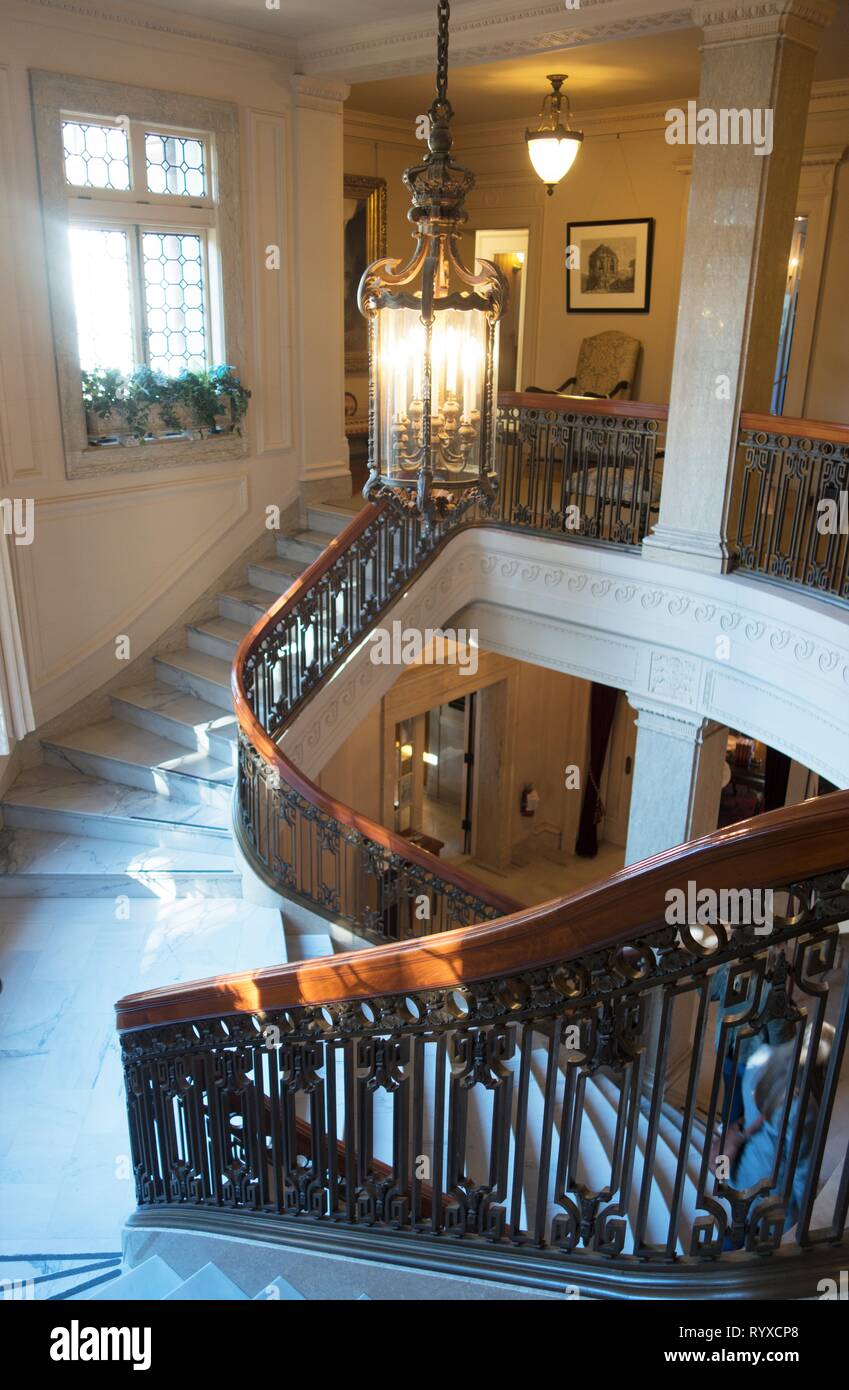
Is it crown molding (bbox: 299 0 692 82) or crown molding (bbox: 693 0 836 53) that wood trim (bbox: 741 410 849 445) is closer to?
crown molding (bbox: 693 0 836 53)

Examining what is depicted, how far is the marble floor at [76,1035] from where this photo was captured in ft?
12.9

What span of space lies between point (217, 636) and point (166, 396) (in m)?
1.82

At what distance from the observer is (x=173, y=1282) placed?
9.21 feet

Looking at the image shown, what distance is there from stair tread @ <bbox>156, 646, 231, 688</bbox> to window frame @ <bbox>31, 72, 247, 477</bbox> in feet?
4.74

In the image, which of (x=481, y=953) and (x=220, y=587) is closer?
(x=481, y=953)

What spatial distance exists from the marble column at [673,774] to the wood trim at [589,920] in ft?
15.5

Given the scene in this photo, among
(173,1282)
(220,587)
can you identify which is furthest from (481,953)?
(220,587)

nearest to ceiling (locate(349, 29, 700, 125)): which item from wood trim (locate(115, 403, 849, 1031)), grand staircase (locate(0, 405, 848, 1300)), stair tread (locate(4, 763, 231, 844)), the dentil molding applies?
the dentil molding

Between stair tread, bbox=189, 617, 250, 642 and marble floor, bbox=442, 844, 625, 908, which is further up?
stair tread, bbox=189, 617, 250, 642

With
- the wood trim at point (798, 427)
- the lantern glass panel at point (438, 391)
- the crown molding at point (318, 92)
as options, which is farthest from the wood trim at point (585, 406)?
the lantern glass panel at point (438, 391)

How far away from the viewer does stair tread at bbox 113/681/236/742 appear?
287 inches

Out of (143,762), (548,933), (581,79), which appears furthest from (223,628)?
(548,933)

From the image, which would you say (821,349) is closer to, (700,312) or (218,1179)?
(700,312)
